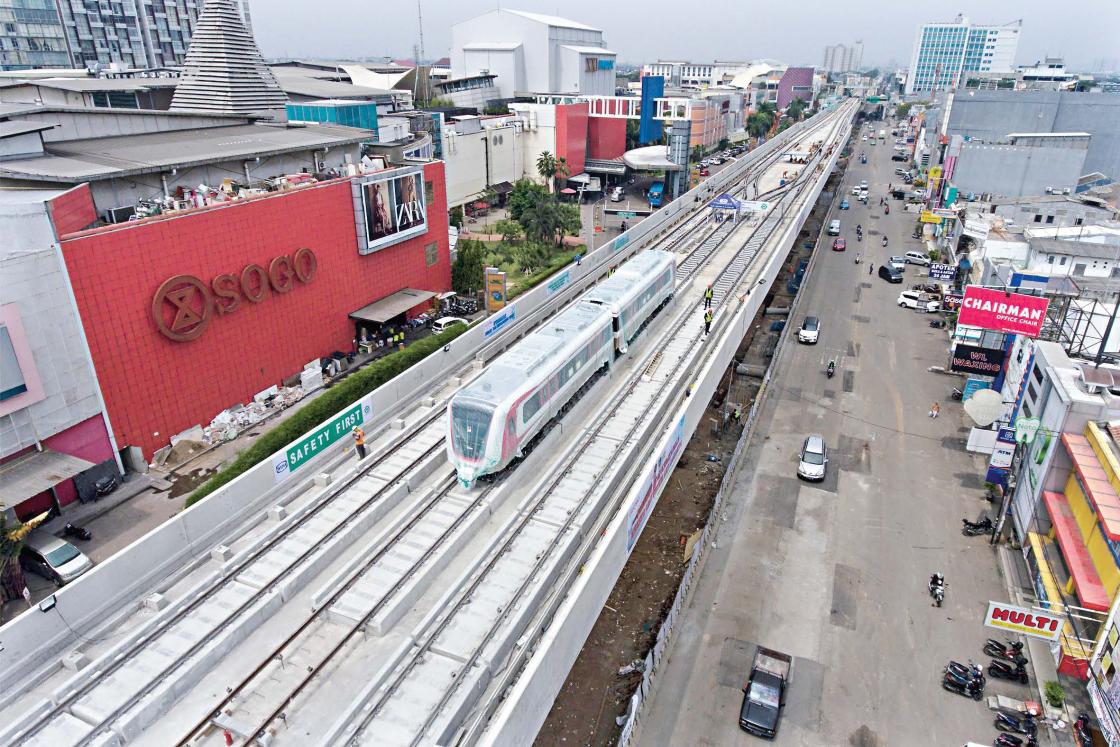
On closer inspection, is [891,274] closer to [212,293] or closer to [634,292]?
[634,292]

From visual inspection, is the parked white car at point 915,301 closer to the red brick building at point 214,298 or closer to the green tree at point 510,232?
the green tree at point 510,232

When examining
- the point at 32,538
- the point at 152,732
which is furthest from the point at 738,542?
the point at 32,538

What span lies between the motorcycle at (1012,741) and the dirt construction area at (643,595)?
10.9 metres

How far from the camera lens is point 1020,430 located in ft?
94.5

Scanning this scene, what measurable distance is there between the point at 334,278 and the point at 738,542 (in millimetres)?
30305

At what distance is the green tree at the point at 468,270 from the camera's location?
57.2 metres

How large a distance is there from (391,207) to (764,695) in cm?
A: 3914

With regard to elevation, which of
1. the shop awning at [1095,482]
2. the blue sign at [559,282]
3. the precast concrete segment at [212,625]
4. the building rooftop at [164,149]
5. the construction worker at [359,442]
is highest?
the building rooftop at [164,149]

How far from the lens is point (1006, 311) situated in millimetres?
32844

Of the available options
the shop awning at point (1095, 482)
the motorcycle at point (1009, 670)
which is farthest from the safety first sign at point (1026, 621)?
the shop awning at point (1095, 482)

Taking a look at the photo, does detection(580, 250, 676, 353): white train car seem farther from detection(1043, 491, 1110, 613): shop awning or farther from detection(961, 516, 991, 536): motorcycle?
detection(1043, 491, 1110, 613): shop awning

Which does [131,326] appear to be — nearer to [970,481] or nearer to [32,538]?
[32,538]

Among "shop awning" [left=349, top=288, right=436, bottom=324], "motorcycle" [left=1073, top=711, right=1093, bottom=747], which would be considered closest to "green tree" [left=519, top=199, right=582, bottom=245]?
"shop awning" [left=349, top=288, right=436, bottom=324]

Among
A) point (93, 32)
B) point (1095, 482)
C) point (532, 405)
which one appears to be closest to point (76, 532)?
point (532, 405)
